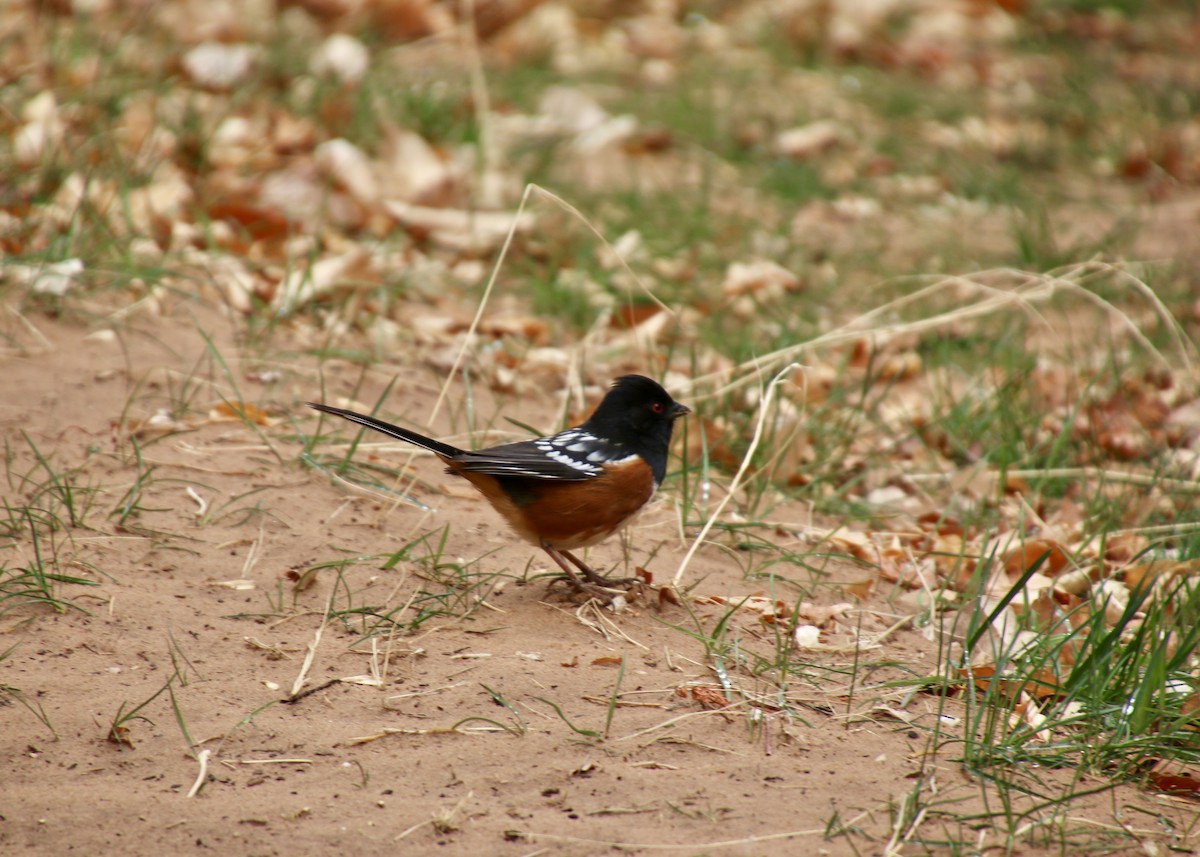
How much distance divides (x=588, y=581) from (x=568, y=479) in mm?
324

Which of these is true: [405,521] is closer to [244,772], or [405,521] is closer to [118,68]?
[244,772]

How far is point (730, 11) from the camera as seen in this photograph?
10.2 metres

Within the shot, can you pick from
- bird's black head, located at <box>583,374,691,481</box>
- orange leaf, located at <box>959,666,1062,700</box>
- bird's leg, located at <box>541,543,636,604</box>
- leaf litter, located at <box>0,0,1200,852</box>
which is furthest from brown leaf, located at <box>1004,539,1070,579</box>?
bird's leg, located at <box>541,543,636,604</box>

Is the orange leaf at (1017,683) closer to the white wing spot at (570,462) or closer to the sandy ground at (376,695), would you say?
the sandy ground at (376,695)

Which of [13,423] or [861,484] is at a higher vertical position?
[13,423]

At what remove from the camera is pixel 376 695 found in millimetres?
2695

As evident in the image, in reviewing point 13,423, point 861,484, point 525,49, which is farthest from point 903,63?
point 13,423

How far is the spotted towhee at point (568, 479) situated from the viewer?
10.4ft

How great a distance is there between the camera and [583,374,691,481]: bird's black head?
3.37 m

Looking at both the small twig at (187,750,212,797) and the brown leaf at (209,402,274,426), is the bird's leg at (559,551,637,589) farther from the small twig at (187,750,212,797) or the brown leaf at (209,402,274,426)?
the brown leaf at (209,402,274,426)

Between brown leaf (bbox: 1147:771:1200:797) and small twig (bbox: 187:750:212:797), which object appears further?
brown leaf (bbox: 1147:771:1200:797)

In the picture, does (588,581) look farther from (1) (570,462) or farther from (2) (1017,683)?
(2) (1017,683)

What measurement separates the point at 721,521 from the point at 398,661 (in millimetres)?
1273

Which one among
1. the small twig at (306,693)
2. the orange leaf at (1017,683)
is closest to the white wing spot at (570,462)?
the small twig at (306,693)
